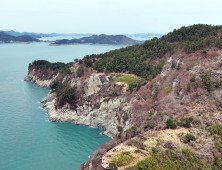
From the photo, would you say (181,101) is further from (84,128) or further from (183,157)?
(84,128)

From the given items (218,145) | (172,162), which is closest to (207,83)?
(218,145)

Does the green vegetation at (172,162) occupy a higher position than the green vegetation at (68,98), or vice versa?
the green vegetation at (172,162)

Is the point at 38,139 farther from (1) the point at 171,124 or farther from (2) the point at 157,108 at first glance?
(1) the point at 171,124

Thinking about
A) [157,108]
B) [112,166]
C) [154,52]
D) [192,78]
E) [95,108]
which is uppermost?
[154,52]

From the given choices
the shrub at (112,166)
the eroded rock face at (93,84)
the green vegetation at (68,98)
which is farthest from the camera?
the eroded rock face at (93,84)

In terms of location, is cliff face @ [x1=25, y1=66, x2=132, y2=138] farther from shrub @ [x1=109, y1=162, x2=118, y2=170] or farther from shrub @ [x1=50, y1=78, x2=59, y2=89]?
shrub @ [x1=109, y1=162, x2=118, y2=170]

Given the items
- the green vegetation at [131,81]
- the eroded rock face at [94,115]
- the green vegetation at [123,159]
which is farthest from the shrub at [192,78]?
the green vegetation at [123,159]

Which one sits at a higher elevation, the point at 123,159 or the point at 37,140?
the point at 123,159

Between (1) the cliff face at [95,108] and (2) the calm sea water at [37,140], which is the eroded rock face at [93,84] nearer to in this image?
(1) the cliff face at [95,108]
